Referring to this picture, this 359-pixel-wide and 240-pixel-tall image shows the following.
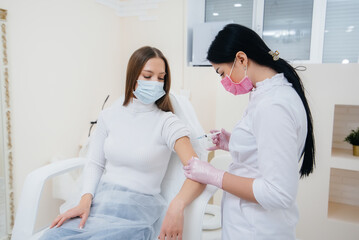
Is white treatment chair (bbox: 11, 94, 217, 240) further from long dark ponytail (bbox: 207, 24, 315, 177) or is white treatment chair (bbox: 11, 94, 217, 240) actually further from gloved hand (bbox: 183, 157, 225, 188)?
long dark ponytail (bbox: 207, 24, 315, 177)

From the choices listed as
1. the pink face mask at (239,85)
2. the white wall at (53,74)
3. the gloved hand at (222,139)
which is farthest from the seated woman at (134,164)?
the white wall at (53,74)

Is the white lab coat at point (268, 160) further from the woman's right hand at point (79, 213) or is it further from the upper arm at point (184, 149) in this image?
the woman's right hand at point (79, 213)

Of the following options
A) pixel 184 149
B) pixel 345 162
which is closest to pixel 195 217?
pixel 184 149

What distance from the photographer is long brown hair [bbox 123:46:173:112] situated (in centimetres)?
137

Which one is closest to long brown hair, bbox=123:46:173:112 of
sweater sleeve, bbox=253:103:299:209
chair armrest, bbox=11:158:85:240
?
chair armrest, bbox=11:158:85:240

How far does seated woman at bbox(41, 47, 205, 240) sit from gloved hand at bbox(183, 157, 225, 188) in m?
0.07

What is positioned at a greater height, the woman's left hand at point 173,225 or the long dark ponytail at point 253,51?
the long dark ponytail at point 253,51

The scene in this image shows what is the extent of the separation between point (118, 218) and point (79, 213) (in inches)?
7.0

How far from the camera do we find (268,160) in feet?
2.72

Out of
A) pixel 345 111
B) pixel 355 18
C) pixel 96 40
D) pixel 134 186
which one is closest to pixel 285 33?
pixel 355 18

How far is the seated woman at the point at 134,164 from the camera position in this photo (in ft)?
3.67

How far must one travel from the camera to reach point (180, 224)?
105 cm

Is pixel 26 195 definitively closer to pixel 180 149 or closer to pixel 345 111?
pixel 180 149

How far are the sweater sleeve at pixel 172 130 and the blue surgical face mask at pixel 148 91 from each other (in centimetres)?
12
